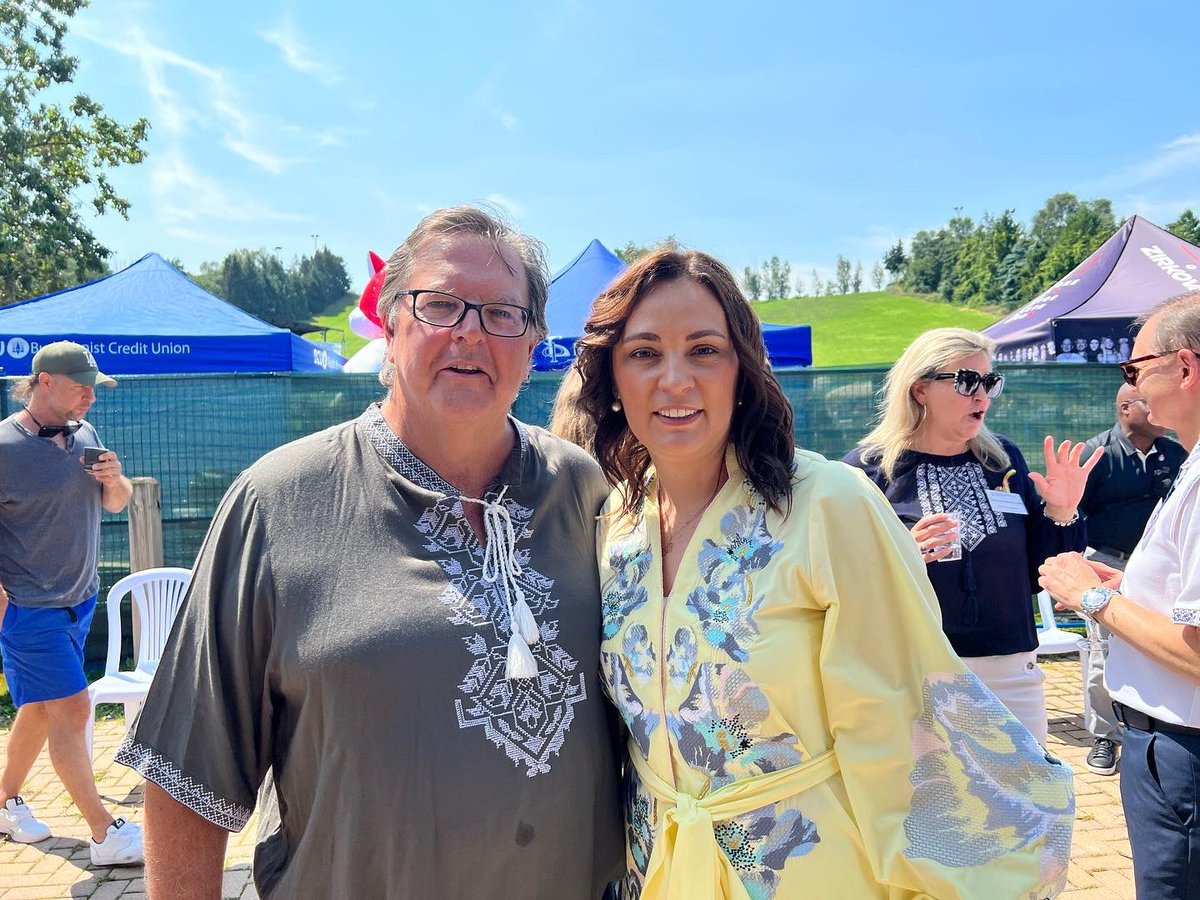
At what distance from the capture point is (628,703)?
1.65 meters

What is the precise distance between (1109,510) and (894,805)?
4589 millimetres

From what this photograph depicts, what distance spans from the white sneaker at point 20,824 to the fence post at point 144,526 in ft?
5.68

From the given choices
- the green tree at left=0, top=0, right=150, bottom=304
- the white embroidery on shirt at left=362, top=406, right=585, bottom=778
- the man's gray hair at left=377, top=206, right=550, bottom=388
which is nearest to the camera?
the white embroidery on shirt at left=362, top=406, right=585, bottom=778

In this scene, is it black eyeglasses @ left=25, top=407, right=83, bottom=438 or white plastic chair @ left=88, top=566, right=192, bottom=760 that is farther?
white plastic chair @ left=88, top=566, right=192, bottom=760

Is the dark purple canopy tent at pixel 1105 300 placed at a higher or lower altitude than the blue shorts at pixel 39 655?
higher

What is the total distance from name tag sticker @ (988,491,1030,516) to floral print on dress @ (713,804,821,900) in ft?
6.79

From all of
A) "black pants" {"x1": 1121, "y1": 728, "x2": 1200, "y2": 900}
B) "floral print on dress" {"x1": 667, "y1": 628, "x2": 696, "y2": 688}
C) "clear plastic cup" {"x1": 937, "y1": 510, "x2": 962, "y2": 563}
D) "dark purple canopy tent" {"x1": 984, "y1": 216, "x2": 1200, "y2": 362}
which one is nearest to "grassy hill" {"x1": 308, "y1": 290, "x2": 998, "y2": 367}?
"dark purple canopy tent" {"x1": 984, "y1": 216, "x2": 1200, "y2": 362}

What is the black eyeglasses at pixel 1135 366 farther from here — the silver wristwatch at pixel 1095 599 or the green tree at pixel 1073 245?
the green tree at pixel 1073 245

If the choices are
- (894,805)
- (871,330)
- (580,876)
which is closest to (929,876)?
(894,805)

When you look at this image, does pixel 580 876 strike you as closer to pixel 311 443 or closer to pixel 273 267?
pixel 311 443

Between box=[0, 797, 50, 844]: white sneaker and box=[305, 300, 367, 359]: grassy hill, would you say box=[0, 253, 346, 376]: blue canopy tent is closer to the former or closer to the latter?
box=[0, 797, 50, 844]: white sneaker

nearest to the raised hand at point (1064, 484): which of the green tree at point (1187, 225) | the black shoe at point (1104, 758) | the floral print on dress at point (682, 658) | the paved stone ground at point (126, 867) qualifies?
the paved stone ground at point (126, 867)

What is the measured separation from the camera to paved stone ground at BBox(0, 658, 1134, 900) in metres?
3.60

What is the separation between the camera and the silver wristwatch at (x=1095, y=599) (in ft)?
7.51
